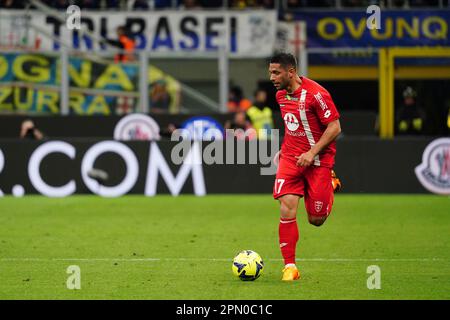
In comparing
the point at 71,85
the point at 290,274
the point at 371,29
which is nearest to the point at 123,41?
the point at 71,85

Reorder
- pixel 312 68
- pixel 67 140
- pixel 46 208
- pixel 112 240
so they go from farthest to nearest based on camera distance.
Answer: pixel 312 68 < pixel 67 140 < pixel 46 208 < pixel 112 240

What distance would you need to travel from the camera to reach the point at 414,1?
2755 centimetres

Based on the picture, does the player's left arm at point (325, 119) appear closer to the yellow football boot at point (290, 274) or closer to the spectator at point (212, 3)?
the yellow football boot at point (290, 274)

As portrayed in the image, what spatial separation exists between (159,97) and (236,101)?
1.75 meters

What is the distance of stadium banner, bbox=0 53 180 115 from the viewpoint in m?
23.2

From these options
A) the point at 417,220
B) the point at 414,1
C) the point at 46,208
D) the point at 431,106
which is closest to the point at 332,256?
the point at 417,220

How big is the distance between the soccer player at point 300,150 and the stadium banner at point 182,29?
1455 centimetres

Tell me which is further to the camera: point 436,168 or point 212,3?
point 212,3

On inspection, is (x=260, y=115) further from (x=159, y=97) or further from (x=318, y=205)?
(x=318, y=205)

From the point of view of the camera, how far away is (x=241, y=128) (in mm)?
21594

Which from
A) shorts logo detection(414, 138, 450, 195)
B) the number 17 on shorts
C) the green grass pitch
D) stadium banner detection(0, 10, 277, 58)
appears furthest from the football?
stadium banner detection(0, 10, 277, 58)

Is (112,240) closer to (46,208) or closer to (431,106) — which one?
(46,208)

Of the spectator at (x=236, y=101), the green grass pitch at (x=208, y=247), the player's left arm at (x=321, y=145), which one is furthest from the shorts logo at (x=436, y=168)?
the player's left arm at (x=321, y=145)

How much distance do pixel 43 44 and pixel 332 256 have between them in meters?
14.1
